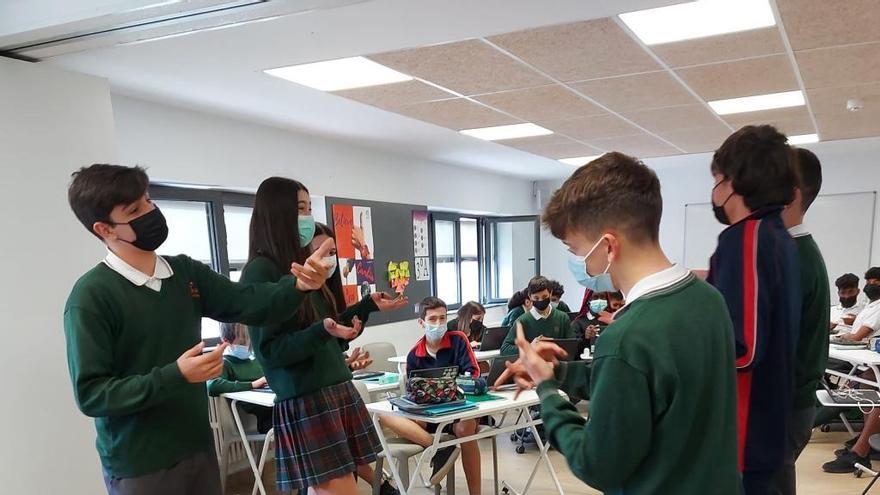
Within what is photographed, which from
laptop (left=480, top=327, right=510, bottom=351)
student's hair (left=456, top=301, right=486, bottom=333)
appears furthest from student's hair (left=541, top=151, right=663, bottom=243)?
student's hair (left=456, top=301, right=486, bottom=333)

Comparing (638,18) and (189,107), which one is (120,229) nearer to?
(638,18)

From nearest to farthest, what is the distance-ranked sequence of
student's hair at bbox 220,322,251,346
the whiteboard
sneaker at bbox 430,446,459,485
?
sneaker at bbox 430,446,459,485 → student's hair at bbox 220,322,251,346 → the whiteboard

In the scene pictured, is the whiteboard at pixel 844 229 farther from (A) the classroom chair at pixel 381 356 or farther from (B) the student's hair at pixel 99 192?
(B) the student's hair at pixel 99 192

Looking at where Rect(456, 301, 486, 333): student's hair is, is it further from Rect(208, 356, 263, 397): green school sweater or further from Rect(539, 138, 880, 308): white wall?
Rect(539, 138, 880, 308): white wall

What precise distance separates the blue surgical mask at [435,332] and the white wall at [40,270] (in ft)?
6.21

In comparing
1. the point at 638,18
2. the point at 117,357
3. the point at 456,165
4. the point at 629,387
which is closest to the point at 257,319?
the point at 117,357

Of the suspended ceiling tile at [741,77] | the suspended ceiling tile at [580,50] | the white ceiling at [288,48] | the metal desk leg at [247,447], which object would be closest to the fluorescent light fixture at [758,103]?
the suspended ceiling tile at [741,77]

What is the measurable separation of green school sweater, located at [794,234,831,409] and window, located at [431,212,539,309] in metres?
5.75

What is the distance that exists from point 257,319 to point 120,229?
0.45 metres

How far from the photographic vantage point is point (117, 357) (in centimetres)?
145

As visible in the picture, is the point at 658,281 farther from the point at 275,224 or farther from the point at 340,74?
the point at 340,74

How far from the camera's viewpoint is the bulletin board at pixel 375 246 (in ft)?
18.3

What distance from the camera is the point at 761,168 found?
1423 millimetres

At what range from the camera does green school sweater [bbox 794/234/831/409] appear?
59.9 inches
